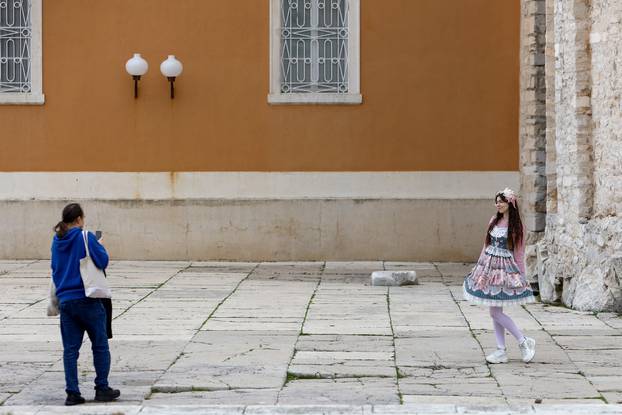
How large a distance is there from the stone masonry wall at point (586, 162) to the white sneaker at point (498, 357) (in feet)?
9.51

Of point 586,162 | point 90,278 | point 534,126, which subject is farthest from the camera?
point 534,126

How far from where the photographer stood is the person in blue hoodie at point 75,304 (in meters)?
7.84

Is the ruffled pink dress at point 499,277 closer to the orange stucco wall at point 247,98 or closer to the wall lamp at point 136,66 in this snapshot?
the orange stucco wall at point 247,98

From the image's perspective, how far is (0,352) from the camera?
31.7 feet

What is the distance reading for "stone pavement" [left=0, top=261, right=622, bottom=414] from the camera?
789 cm

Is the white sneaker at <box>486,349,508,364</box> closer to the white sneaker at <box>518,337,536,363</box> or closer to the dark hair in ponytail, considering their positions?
the white sneaker at <box>518,337,536,363</box>

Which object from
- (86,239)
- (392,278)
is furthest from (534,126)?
(86,239)

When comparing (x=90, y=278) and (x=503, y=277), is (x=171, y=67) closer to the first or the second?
(x=503, y=277)

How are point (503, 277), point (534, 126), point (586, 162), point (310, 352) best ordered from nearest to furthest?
point (503, 277) < point (310, 352) < point (586, 162) < point (534, 126)

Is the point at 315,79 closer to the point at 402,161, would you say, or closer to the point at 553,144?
the point at 402,161

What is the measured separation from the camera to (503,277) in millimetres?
9312

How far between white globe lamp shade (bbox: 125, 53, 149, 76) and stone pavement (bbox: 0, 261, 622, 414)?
140 inches

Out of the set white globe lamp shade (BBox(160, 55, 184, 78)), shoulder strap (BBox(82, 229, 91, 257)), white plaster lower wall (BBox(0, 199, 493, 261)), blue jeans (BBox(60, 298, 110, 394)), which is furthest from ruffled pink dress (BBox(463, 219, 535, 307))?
white globe lamp shade (BBox(160, 55, 184, 78))

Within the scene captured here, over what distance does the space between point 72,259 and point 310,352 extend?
8.13 feet
